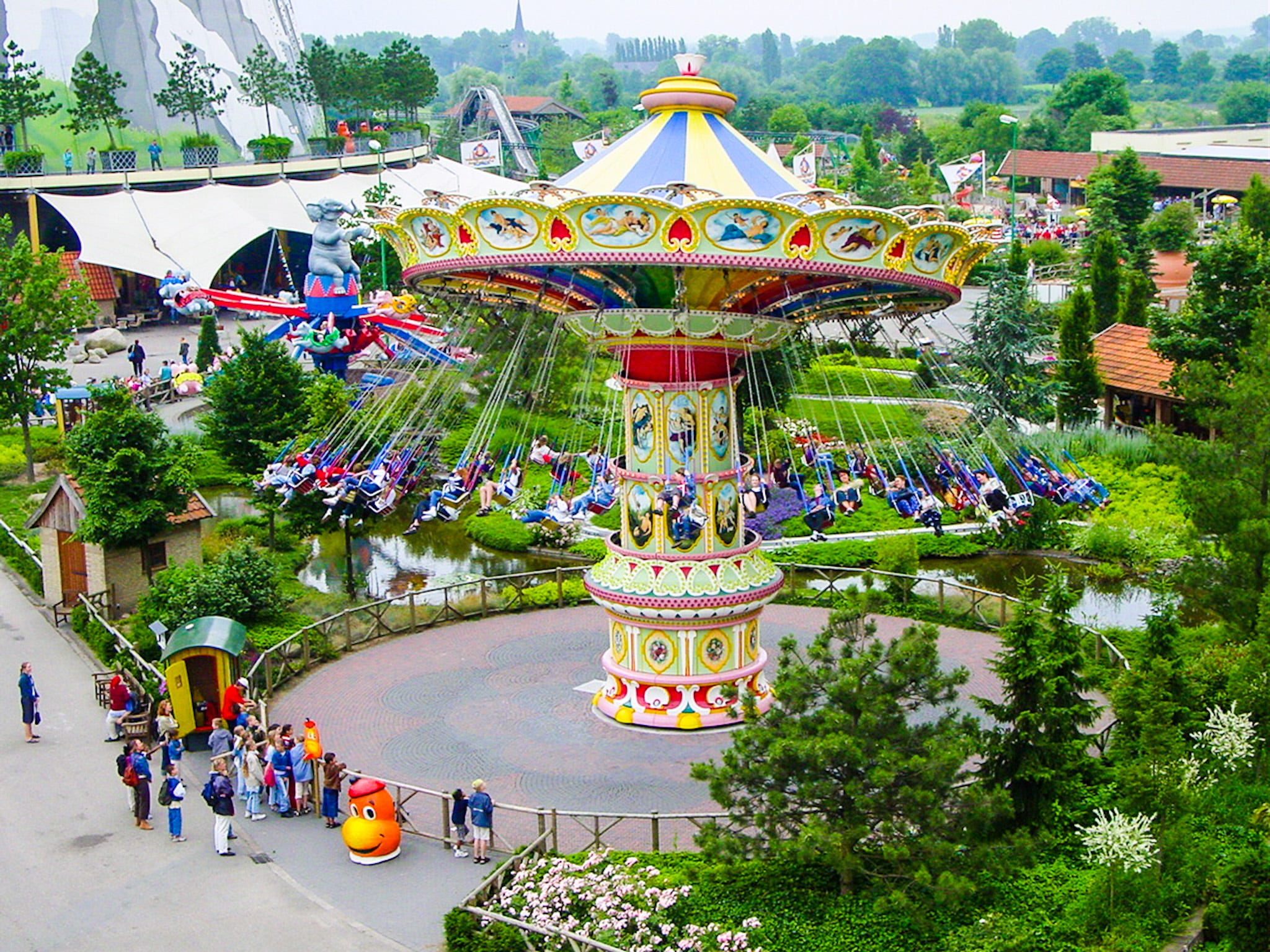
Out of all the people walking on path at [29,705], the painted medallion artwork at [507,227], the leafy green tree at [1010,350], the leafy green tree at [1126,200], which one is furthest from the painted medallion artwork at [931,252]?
the leafy green tree at [1126,200]

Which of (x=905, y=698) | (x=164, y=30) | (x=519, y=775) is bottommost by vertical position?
(x=519, y=775)

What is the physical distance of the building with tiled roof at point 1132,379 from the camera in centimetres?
3906

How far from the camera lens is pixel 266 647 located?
24.2 metres

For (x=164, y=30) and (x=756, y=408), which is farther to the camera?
(x=164, y=30)

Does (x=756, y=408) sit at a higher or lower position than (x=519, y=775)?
higher

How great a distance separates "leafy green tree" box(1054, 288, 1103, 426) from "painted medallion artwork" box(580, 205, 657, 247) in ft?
78.4

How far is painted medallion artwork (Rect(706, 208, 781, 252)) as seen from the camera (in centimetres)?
1775

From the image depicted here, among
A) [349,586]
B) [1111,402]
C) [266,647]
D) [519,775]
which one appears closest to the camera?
[519,775]

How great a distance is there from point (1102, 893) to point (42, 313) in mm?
29987

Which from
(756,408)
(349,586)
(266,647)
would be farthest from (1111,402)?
(266,647)

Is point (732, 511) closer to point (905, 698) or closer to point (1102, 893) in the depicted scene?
point (905, 698)

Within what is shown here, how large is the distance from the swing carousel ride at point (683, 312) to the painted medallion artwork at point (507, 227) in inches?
0.9

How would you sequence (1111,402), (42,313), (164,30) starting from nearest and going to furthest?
1. (42,313)
2. (1111,402)
3. (164,30)

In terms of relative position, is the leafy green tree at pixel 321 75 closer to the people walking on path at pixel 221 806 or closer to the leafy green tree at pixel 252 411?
the leafy green tree at pixel 252 411
